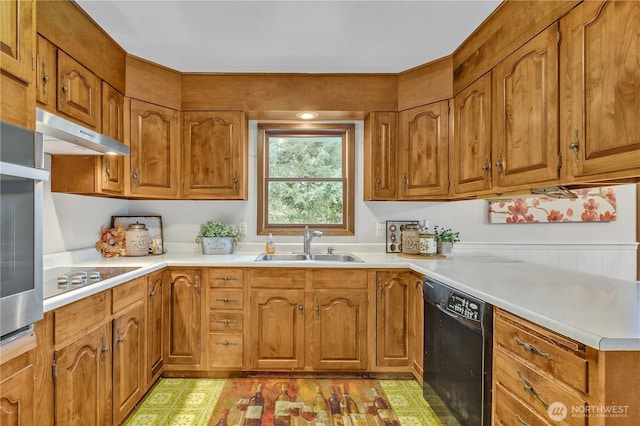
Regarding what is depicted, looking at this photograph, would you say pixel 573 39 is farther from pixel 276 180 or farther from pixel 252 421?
pixel 252 421

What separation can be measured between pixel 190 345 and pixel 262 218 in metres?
1.18

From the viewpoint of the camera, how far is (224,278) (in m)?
2.26

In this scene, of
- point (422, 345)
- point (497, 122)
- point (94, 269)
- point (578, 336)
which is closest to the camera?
point (578, 336)

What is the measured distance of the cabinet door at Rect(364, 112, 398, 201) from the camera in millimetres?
2535

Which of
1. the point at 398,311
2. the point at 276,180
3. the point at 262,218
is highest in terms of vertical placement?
the point at 276,180

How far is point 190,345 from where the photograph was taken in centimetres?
226

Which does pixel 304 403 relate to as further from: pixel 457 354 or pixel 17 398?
pixel 17 398

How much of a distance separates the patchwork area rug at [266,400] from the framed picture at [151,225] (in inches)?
41.1

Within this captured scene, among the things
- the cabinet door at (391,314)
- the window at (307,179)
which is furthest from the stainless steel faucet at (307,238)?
the cabinet door at (391,314)

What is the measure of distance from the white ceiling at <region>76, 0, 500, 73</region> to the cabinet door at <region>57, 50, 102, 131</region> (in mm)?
333

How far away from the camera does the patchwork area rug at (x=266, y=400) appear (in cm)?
183

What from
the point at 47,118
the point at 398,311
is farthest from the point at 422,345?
the point at 47,118

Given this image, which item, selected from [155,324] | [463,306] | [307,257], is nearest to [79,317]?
[155,324]

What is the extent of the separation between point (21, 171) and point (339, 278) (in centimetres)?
181
